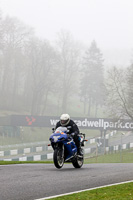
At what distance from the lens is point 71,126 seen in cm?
1255

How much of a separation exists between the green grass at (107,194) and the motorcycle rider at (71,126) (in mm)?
4080

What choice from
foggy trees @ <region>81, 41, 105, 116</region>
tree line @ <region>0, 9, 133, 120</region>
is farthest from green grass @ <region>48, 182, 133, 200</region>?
foggy trees @ <region>81, 41, 105, 116</region>

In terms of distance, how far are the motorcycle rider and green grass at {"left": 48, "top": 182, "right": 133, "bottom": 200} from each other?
161 inches

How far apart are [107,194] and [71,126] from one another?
5.12 metres

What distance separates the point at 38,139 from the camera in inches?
2014

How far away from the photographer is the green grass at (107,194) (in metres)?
7.12

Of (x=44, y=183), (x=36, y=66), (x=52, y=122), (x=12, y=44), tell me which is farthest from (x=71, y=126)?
(x=12, y=44)

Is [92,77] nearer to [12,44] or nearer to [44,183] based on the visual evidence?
[12,44]

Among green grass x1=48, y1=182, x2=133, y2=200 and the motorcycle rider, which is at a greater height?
the motorcycle rider

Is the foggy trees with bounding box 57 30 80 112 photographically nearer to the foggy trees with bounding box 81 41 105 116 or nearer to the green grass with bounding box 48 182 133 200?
the foggy trees with bounding box 81 41 105 116

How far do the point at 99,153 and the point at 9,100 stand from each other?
40789 mm

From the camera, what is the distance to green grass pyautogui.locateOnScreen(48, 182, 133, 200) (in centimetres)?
712

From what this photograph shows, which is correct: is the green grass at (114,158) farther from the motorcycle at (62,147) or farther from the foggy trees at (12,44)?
the foggy trees at (12,44)

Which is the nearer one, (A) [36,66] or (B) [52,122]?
(B) [52,122]
